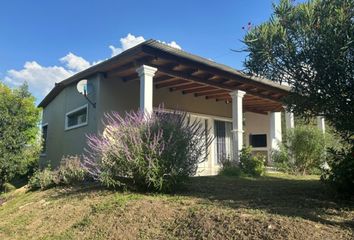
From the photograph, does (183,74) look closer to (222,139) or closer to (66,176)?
(66,176)

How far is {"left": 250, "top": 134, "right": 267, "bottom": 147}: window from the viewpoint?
1931cm

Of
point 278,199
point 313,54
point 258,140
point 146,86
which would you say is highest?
point 146,86

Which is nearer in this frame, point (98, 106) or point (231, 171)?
point (231, 171)

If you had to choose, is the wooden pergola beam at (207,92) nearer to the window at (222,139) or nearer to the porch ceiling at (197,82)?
the porch ceiling at (197,82)

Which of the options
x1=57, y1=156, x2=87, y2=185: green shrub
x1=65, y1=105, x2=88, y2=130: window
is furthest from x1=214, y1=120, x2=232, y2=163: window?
x1=57, y1=156, x2=87, y2=185: green shrub

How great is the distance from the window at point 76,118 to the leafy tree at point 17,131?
116 centimetres

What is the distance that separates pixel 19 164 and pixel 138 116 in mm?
6788

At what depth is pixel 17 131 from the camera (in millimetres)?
12633

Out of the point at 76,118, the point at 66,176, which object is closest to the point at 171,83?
the point at 76,118

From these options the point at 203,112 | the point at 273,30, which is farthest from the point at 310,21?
the point at 203,112

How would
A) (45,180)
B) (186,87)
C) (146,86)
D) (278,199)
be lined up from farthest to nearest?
(186,87)
(45,180)
(146,86)
(278,199)

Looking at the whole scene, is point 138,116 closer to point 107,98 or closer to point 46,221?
point 46,221

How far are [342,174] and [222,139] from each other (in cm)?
972

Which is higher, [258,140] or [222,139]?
[258,140]
